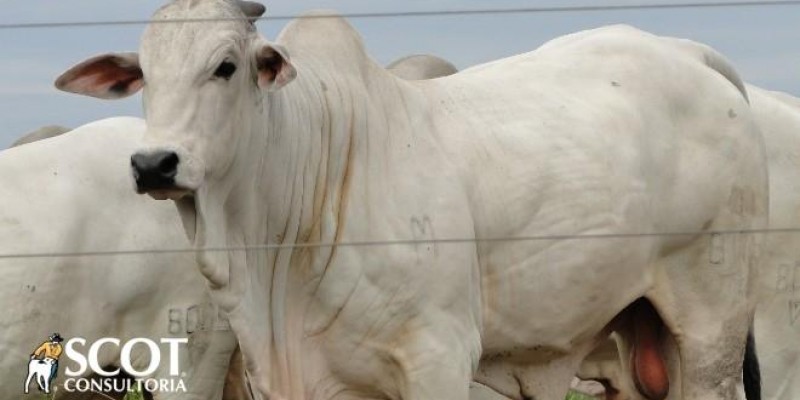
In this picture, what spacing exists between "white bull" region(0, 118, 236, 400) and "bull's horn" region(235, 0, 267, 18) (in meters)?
1.81

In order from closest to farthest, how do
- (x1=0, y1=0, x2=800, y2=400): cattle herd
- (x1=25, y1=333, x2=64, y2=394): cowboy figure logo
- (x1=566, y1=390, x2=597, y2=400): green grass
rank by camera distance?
(x1=0, y1=0, x2=800, y2=400): cattle herd
(x1=25, y1=333, x2=64, y2=394): cowboy figure logo
(x1=566, y1=390, x2=597, y2=400): green grass

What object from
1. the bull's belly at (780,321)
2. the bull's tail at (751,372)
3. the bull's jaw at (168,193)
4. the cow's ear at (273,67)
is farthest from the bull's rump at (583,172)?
the bull's belly at (780,321)

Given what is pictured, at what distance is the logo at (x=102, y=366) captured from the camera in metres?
8.04

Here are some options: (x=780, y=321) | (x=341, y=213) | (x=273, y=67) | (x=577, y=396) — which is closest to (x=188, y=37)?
(x=273, y=67)

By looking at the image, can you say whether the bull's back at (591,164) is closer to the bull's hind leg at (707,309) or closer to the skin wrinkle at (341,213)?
the bull's hind leg at (707,309)

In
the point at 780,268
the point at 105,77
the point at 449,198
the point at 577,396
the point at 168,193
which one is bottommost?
the point at 577,396

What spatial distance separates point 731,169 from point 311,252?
1.68m

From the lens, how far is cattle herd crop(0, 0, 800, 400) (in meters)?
6.50

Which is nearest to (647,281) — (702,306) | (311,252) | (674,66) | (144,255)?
(702,306)

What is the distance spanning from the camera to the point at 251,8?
21.5 feet

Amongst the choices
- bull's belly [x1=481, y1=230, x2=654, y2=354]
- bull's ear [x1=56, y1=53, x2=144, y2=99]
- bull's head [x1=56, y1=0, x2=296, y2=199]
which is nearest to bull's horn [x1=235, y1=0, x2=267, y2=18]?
bull's head [x1=56, y1=0, x2=296, y2=199]

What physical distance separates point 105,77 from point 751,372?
2.72m

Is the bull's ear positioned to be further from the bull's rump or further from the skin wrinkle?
the bull's rump

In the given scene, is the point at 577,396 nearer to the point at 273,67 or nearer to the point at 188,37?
the point at 273,67
